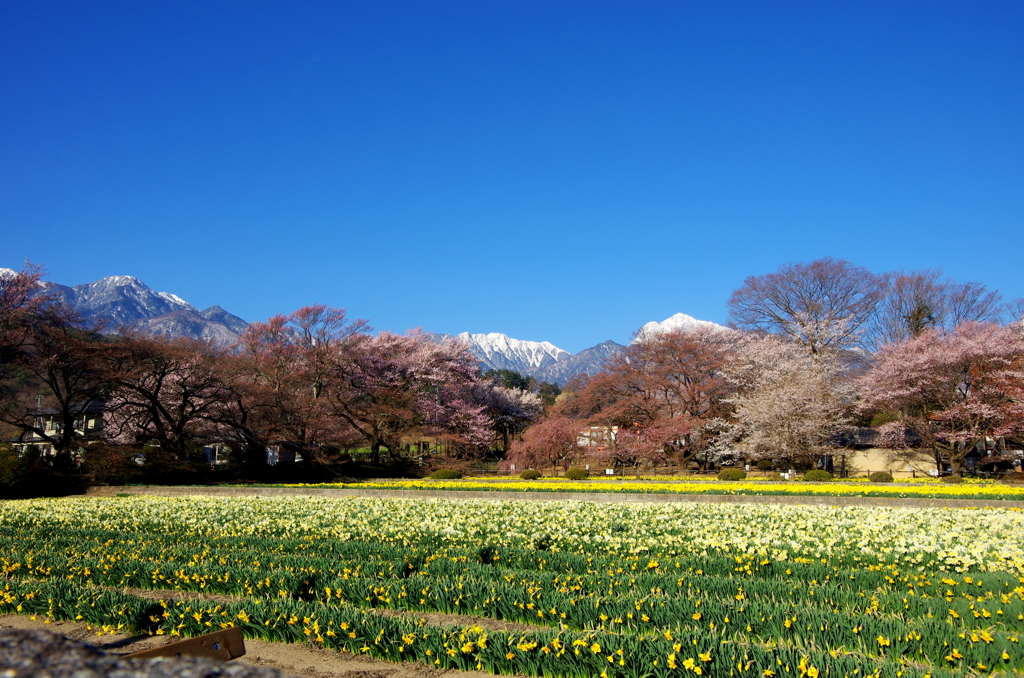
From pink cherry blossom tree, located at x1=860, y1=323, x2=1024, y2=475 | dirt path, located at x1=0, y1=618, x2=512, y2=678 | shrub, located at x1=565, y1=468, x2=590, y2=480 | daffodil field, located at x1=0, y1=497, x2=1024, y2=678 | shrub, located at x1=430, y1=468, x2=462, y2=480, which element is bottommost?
shrub, located at x1=430, y1=468, x2=462, y2=480

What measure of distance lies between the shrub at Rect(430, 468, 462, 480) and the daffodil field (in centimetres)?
2240

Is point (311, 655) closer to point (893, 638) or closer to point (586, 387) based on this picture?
point (893, 638)

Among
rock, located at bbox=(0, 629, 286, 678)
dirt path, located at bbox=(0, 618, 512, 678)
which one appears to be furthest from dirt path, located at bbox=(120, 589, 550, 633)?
rock, located at bbox=(0, 629, 286, 678)

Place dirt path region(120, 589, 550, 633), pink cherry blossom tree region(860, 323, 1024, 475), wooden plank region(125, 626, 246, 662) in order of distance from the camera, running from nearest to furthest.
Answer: wooden plank region(125, 626, 246, 662), dirt path region(120, 589, 550, 633), pink cherry blossom tree region(860, 323, 1024, 475)

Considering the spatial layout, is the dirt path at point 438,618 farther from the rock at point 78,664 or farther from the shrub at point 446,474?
the shrub at point 446,474

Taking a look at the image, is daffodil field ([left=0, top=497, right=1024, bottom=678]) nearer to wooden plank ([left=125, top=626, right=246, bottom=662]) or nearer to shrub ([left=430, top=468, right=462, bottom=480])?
wooden plank ([left=125, top=626, right=246, bottom=662])

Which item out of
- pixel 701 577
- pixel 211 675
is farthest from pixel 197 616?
pixel 211 675

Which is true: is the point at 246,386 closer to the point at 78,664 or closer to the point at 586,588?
the point at 586,588

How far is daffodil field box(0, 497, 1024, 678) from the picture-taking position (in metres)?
4.95

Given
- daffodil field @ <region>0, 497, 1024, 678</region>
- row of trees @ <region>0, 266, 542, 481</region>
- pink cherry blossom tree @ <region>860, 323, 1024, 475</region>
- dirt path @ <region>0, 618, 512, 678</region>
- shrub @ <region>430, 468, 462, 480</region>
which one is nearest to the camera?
daffodil field @ <region>0, 497, 1024, 678</region>

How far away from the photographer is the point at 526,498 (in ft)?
69.7

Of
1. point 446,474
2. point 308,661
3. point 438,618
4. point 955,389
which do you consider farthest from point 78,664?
point 955,389

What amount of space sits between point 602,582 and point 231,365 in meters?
30.6

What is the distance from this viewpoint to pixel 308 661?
5680mm
